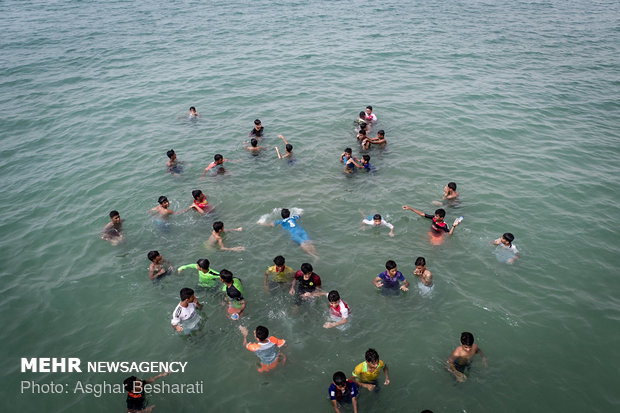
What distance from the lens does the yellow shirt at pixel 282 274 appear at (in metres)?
10.0

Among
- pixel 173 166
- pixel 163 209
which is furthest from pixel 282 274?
pixel 173 166

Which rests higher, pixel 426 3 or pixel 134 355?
pixel 426 3

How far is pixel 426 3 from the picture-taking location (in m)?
44.5

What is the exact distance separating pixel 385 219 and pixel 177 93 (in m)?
17.5

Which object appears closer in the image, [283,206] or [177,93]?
[283,206]

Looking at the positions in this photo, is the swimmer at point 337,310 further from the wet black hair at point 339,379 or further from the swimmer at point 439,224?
the swimmer at point 439,224

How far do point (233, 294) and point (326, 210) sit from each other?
18.4 ft

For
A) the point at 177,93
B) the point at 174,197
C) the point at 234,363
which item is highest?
the point at 177,93

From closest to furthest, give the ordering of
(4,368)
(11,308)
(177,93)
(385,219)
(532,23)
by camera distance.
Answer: (4,368) < (11,308) < (385,219) < (177,93) < (532,23)

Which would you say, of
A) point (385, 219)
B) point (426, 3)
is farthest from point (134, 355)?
point (426, 3)

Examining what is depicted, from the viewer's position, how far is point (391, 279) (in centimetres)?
975

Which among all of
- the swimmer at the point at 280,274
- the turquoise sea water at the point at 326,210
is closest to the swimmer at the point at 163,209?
the turquoise sea water at the point at 326,210

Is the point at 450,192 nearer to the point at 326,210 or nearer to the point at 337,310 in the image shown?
the point at 326,210

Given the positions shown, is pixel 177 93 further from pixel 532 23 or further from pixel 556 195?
pixel 532 23
